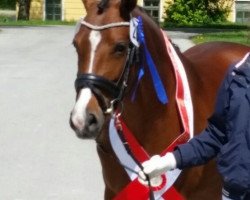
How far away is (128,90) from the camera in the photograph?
3982 millimetres

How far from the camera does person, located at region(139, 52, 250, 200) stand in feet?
11.0

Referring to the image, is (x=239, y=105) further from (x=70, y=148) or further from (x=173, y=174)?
(x=70, y=148)

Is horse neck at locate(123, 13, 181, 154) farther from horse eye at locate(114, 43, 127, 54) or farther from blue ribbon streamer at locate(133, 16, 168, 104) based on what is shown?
horse eye at locate(114, 43, 127, 54)

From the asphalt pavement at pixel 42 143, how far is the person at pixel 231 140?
3638mm

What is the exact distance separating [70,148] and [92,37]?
215 inches

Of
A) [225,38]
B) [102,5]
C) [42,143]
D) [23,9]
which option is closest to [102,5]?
[102,5]

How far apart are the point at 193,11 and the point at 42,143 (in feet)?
115

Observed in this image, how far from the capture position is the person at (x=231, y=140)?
336 centimetres

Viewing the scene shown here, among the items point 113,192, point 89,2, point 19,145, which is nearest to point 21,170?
point 19,145

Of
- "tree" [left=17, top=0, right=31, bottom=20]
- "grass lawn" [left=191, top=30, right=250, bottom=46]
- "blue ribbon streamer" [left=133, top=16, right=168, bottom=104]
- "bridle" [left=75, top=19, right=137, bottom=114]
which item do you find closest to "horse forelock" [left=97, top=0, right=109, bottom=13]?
"bridle" [left=75, top=19, right=137, bottom=114]

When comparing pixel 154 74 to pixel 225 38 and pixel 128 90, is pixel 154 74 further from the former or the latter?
pixel 225 38

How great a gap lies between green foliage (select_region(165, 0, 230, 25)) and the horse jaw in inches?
1553

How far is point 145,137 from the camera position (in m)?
4.27

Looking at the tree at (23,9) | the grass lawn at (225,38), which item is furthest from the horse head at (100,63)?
the tree at (23,9)
